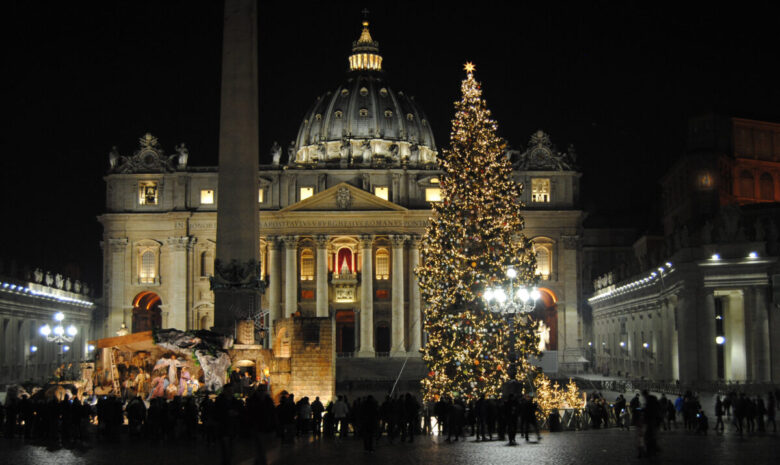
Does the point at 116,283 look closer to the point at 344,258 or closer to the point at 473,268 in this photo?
the point at 344,258

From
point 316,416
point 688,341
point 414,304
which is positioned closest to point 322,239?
point 414,304

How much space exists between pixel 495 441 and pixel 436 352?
22.7 feet

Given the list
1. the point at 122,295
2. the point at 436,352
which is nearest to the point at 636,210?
the point at 122,295

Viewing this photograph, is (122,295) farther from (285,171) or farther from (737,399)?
(737,399)

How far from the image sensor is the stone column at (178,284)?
8981 centimetres

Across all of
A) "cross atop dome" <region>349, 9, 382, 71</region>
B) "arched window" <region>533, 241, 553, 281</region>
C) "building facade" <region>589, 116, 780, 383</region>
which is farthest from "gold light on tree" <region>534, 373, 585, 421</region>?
"cross atop dome" <region>349, 9, 382, 71</region>

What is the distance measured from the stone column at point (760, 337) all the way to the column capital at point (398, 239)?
45.3 metres

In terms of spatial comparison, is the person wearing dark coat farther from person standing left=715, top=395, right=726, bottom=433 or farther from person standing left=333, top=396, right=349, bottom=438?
person standing left=715, top=395, right=726, bottom=433

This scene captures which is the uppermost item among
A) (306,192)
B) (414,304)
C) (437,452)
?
A: (306,192)

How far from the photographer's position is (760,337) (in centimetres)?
4600

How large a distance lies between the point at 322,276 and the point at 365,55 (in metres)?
48.5

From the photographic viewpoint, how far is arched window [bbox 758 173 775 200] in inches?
2950

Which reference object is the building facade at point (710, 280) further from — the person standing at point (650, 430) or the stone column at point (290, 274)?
the stone column at point (290, 274)

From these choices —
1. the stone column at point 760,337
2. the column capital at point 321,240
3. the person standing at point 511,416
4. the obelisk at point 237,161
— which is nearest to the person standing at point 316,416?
the person standing at point 511,416
